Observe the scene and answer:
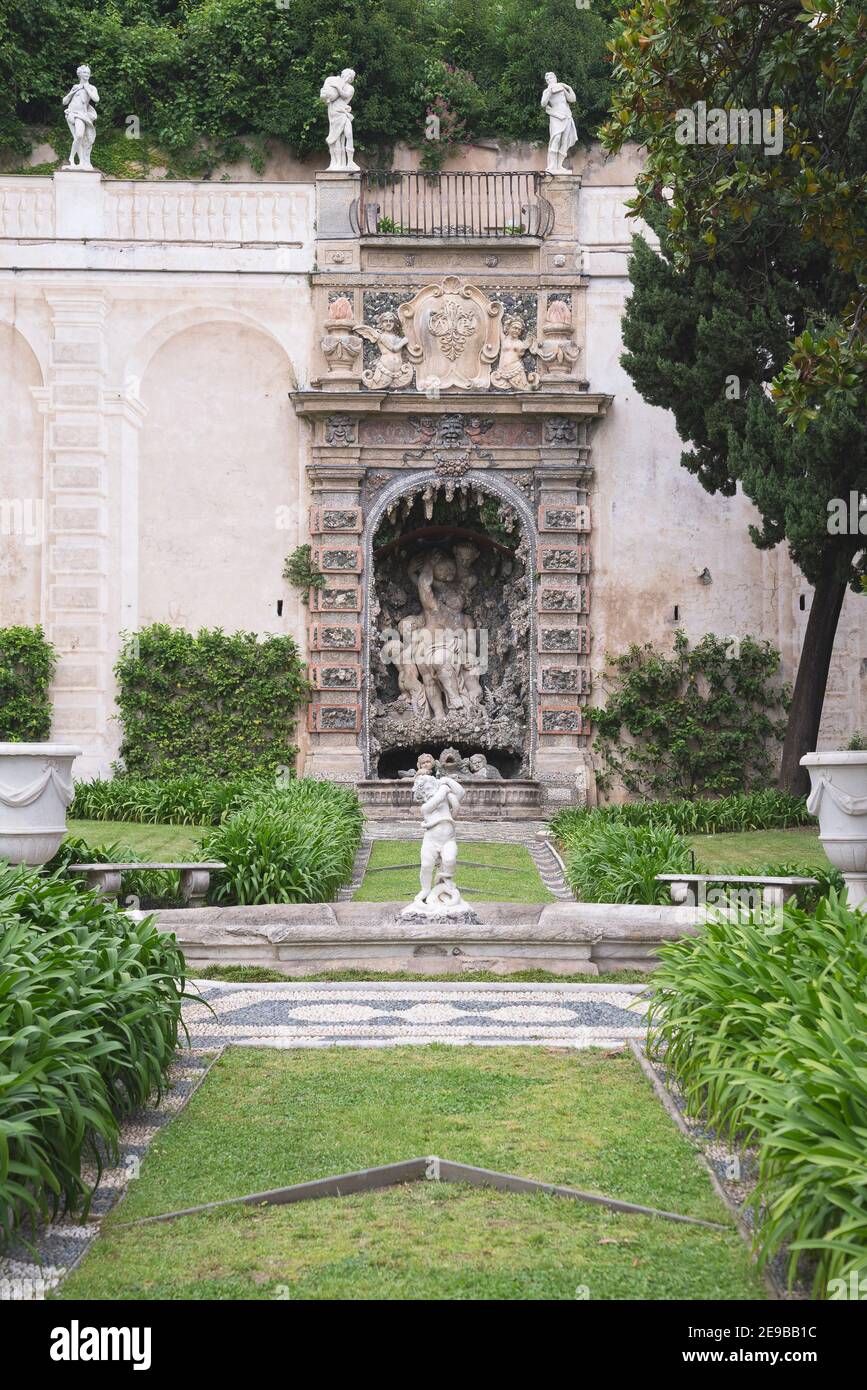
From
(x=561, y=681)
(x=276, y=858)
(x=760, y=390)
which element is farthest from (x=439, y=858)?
(x=561, y=681)

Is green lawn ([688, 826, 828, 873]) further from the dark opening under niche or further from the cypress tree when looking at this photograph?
the dark opening under niche

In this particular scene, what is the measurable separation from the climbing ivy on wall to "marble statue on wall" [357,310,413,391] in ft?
13.8

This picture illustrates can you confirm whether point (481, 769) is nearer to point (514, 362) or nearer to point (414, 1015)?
point (514, 362)

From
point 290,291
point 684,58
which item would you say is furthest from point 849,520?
point 290,291

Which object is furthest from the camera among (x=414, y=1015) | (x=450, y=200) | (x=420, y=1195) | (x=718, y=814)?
(x=450, y=200)

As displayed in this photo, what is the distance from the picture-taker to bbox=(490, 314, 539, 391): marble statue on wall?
18.1 metres

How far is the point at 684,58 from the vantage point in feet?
28.5

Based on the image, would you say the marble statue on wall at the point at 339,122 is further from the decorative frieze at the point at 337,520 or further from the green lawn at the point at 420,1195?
the green lawn at the point at 420,1195

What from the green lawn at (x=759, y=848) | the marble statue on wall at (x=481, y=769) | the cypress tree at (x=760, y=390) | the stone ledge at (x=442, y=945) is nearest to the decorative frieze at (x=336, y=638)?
the marble statue on wall at (x=481, y=769)

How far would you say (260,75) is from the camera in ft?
67.5

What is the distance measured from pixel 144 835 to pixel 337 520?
5.71 meters

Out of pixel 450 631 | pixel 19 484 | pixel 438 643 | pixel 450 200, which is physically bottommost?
pixel 438 643

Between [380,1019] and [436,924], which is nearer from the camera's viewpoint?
[380,1019]

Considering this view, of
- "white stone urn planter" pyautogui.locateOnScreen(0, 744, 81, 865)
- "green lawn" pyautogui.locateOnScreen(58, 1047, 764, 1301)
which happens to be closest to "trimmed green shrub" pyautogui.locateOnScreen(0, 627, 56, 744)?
"white stone urn planter" pyautogui.locateOnScreen(0, 744, 81, 865)
